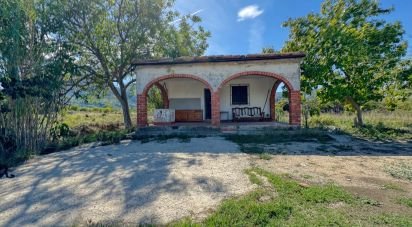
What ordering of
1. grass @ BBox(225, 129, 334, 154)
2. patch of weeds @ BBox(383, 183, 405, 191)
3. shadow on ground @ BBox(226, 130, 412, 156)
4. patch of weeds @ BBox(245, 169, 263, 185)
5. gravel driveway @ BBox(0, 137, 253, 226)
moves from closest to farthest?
gravel driveway @ BBox(0, 137, 253, 226) < patch of weeds @ BBox(383, 183, 405, 191) < patch of weeds @ BBox(245, 169, 263, 185) < shadow on ground @ BBox(226, 130, 412, 156) < grass @ BBox(225, 129, 334, 154)

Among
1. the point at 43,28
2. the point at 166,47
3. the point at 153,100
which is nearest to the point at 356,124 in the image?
the point at 166,47

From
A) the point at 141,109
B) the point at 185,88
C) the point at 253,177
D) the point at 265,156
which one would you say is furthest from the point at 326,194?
the point at 185,88

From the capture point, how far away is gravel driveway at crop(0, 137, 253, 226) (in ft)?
11.0

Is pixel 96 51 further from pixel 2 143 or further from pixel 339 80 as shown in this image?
pixel 339 80

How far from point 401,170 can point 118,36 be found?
13239mm

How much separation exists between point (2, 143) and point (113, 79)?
7106mm

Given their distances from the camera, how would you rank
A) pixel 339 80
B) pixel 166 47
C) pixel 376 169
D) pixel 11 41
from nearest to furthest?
1. pixel 376 169
2. pixel 11 41
3. pixel 339 80
4. pixel 166 47

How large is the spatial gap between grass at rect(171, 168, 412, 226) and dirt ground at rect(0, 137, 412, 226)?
10.5 inches

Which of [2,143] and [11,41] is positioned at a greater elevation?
[11,41]

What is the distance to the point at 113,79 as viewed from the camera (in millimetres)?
13742

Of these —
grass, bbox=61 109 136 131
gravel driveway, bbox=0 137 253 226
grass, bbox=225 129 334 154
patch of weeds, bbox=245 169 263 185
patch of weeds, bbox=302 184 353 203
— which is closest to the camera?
gravel driveway, bbox=0 137 253 226

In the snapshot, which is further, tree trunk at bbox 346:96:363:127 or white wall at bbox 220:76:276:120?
white wall at bbox 220:76:276:120

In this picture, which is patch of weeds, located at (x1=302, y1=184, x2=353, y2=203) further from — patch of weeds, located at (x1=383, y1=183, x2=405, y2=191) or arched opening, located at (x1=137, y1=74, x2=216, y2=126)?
arched opening, located at (x1=137, y1=74, x2=216, y2=126)

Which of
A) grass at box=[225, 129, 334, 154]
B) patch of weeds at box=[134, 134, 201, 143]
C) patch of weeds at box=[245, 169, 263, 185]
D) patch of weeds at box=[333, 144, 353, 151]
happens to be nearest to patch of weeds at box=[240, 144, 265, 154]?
grass at box=[225, 129, 334, 154]
